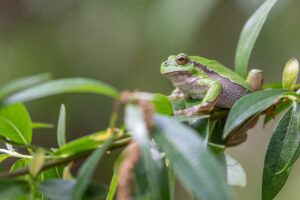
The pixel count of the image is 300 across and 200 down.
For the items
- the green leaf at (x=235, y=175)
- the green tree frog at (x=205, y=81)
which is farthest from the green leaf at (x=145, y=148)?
the green tree frog at (x=205, y=81)

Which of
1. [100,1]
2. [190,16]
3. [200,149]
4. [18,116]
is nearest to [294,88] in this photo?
[200,149]

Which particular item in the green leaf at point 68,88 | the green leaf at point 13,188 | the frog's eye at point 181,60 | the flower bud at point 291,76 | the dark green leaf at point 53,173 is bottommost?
the dark green leaf at point 53,173

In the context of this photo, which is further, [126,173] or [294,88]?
[294,88]

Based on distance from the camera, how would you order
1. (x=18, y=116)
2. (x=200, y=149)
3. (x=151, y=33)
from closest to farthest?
(x=200, y=149)
(x=18, y=116)
(x=151, y=33)

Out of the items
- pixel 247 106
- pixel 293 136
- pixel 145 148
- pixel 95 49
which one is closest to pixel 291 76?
pixel 293 136

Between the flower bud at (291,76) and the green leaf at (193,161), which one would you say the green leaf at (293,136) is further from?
the green leaf at (193,161)

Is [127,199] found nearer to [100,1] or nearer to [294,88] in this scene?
[294,88]
